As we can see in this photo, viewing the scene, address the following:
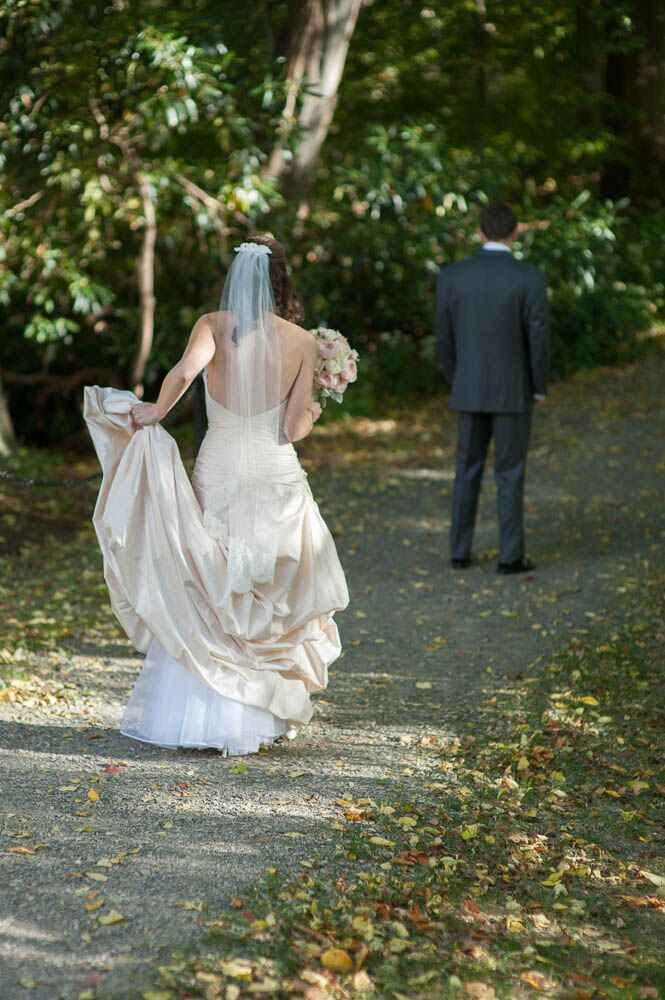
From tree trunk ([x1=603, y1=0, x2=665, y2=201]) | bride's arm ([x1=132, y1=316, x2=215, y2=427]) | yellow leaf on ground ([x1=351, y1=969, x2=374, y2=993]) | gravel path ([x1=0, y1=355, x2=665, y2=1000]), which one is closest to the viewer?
yellow leaf on ground ([x1=351, y1=969, x2=374, y2=993])

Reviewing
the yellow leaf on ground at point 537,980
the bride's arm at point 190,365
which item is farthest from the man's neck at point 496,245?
the yellow leaf on ground at point 537,980

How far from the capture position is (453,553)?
8.05 m

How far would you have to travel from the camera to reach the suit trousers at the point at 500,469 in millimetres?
7648

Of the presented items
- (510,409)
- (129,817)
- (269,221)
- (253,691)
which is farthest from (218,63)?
(129,817)

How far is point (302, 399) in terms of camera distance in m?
4.93

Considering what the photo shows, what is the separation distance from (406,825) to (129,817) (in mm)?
1002

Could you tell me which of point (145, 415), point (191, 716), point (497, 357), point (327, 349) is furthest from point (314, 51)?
point (191, 716)

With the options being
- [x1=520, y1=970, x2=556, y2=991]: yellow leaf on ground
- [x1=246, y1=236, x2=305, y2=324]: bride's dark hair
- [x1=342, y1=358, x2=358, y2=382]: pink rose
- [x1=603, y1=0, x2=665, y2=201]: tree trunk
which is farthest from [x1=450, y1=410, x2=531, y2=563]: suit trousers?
[x1=603, y1=0, x2=665, y2=201]: tree trunk

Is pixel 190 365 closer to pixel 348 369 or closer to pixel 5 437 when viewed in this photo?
pixel 348 369

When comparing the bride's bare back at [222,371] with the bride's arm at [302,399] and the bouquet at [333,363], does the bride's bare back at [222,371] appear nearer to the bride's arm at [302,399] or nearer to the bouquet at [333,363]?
the bride's arm at [302,399]

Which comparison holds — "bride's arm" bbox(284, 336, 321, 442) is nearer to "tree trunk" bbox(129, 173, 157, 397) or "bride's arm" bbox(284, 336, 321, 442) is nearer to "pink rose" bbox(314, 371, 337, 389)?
"pink rose" bbox(314, 371, 337, 389)

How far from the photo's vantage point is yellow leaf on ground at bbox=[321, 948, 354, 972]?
3.29 m

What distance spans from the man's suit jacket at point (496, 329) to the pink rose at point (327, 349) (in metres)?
2.60

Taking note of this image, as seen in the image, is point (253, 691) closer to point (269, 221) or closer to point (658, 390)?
point (269, 221)
